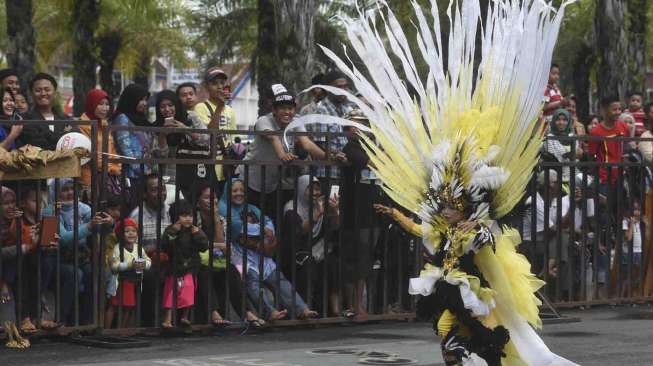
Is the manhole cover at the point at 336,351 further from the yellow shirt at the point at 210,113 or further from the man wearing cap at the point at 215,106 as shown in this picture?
the yellow shirt at the point at 210,113

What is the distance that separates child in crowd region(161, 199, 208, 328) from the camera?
11.1 metres

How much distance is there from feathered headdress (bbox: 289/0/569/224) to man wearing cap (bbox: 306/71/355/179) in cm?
332

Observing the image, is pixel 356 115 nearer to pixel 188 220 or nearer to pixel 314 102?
pixel 314 102

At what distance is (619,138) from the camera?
533 inches

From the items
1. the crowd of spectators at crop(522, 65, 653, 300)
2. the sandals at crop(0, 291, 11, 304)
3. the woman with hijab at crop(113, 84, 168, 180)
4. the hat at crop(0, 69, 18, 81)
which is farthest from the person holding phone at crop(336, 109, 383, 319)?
the sandals at crop(0, 291, 11, 304)

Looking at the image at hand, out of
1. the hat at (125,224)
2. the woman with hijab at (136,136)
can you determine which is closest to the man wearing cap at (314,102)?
the woman with hijab at (136,136)

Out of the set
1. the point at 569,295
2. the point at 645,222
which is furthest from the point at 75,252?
the point at 645,222

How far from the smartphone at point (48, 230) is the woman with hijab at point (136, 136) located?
871mm

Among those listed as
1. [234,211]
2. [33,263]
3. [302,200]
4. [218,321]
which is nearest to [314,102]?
[302,200]

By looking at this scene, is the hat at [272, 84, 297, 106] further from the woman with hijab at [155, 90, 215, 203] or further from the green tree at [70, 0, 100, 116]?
the green tree at [70, 0, 100, 116]

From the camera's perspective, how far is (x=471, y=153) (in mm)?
8172

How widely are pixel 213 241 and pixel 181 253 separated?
341mm

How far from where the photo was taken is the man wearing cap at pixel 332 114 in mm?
11859

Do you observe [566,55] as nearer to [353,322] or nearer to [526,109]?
[353,322]
